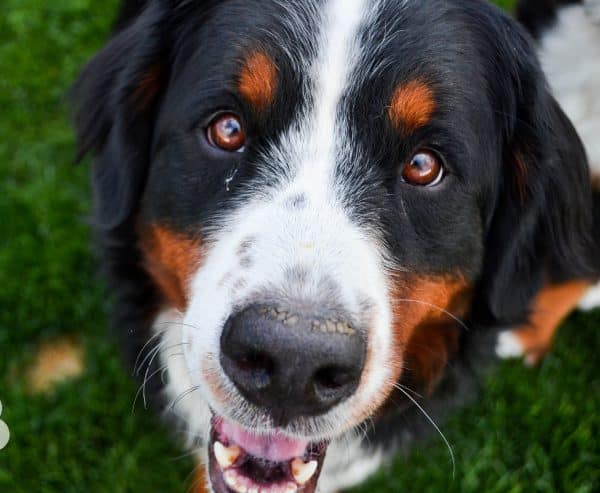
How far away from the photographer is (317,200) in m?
2.31

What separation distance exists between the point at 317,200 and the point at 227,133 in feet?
1.30

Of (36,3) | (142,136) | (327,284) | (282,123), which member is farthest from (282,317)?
(36,3)

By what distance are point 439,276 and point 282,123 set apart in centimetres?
75

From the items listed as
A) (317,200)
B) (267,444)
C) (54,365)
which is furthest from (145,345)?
(54,365)

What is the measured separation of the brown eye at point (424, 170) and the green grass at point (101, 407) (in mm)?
1747

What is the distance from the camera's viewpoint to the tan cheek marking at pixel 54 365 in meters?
3.89

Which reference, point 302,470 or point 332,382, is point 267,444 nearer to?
point 302,470

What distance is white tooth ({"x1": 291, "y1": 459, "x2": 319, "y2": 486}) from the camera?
260cm

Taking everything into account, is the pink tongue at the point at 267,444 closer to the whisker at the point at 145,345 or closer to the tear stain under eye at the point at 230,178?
the whisker at the point at 145,345

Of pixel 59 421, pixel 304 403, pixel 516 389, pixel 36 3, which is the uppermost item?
pixel 304 403

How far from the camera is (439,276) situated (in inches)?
101

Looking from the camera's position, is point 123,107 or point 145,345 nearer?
point 123,107

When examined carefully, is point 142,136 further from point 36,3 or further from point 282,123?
point 36,3

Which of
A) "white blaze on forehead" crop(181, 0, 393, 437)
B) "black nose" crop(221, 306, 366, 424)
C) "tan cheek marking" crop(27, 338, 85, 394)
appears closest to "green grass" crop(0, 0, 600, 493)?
"tan cheek marking" crop(27, 338, 85, 394)
